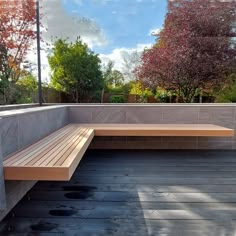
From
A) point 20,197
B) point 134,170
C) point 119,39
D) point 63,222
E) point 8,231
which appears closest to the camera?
point 8,231

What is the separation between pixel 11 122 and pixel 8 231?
2.48 ft

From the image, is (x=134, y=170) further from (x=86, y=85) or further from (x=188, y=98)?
(x=86, y=85)

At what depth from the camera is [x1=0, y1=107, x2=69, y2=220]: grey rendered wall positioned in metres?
1.72

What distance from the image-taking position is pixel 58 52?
26.3 ft

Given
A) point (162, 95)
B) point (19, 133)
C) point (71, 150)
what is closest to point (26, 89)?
point (162, 95)

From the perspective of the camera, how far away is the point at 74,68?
786 centimetres

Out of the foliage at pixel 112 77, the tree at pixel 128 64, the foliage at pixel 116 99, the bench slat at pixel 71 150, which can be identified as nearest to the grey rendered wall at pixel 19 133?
the bench slat at pixel 71 150

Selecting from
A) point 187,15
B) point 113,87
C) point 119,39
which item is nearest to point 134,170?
point 187,15

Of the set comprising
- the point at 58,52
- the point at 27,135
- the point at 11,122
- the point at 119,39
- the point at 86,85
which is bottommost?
the point at 27,135

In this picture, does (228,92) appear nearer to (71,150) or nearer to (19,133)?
Result: (71,150)

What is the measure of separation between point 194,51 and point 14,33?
16.6ft

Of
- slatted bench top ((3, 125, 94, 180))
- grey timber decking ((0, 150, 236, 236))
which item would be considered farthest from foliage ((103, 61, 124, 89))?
slatted bench top ((3, 125, 94, 180))

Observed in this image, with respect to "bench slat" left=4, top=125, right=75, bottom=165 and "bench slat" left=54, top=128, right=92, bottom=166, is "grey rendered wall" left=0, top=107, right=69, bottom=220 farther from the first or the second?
"bench slat" left=54, top=128, right=92, bottom=166

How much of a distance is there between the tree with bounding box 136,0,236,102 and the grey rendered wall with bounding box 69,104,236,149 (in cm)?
308
